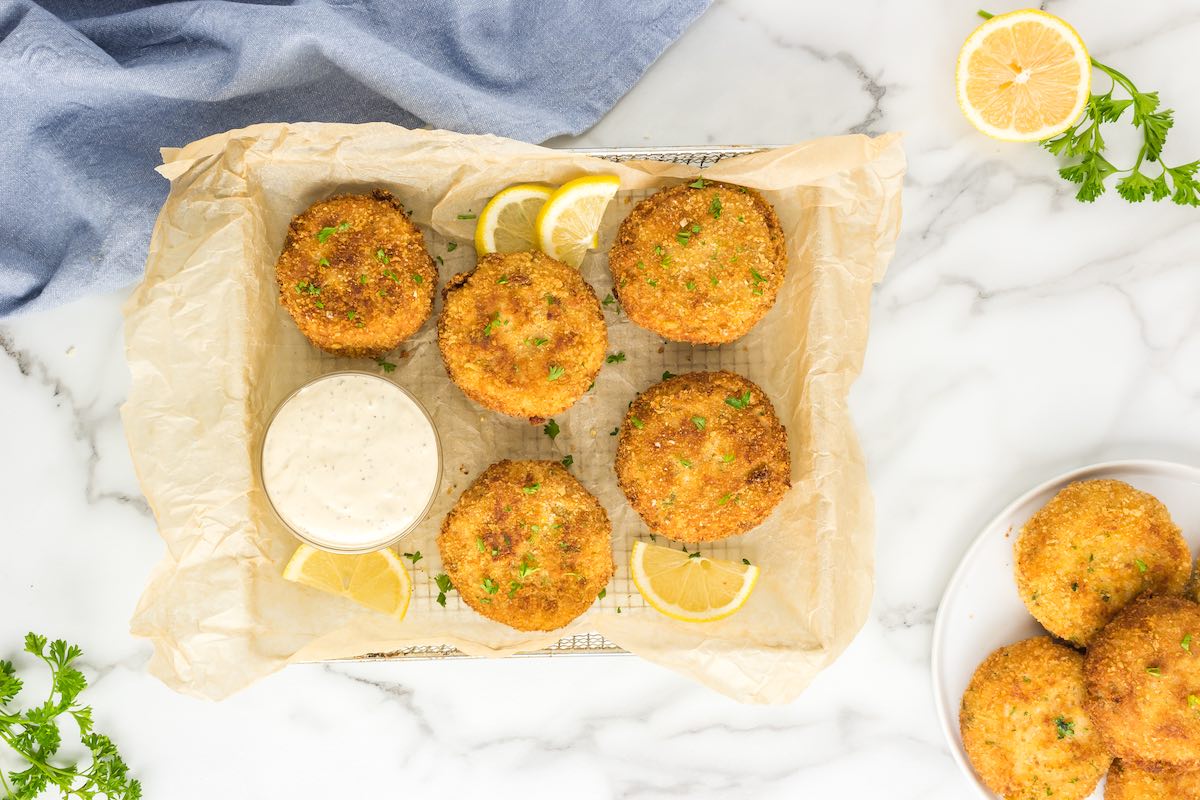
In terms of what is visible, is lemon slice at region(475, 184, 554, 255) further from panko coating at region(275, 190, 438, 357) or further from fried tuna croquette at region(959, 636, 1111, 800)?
fried tuna croquette at region(959, 636, 1111, 800)

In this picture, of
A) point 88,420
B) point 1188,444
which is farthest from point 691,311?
point 88,420

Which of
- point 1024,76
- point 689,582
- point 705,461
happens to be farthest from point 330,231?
point 1024,76

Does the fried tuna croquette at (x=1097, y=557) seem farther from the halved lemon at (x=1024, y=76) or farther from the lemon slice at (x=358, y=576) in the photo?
the lemon slice at (x=358, y=576)

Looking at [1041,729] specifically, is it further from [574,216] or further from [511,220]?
[511,220]

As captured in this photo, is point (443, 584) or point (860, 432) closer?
point (443, 584)

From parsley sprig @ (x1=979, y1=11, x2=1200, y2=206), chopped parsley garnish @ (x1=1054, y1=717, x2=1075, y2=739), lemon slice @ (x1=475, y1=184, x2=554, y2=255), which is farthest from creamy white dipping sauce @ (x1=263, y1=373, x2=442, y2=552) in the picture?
parsley sprig @ (x1=979, y1=11, x2=1200, y2=206)

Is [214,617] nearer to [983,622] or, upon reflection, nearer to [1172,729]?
[983,622]
